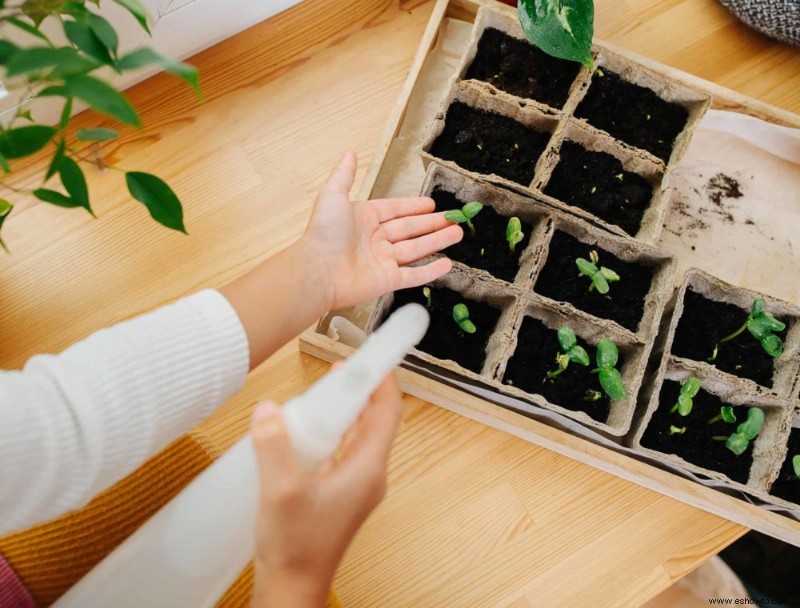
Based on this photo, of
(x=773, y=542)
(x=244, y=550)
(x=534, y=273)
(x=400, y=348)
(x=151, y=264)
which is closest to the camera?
(x=400, y=348)

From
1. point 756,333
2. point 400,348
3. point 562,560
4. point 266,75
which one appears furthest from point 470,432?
point 266,75

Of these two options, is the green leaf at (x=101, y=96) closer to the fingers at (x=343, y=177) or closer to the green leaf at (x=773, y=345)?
the fingers at (x=343, y=177)

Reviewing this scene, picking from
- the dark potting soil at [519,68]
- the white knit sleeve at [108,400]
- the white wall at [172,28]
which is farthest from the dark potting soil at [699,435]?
the white wall at [172,28]

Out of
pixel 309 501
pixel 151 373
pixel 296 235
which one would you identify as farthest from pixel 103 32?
pixel 296 235

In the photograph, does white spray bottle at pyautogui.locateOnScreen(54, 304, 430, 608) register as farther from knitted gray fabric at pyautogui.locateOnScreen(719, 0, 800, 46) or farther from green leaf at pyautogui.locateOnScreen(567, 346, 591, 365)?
knitted gray fabric at pyautogui.locateOnScreen(719, 0, 800, 46)

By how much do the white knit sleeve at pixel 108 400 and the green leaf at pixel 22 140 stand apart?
17 centimetres

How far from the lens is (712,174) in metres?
1.04

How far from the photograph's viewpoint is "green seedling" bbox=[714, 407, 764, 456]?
0.84 meters

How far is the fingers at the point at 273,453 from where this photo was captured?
0.48 m

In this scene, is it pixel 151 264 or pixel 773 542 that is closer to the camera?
pixel 151 264

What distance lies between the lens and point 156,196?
0.64 metres

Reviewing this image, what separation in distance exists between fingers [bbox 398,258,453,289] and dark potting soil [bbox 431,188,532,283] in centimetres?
9

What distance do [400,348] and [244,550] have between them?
9.6 inches

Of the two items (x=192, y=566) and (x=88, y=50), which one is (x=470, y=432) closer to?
(x=192, y=566)
